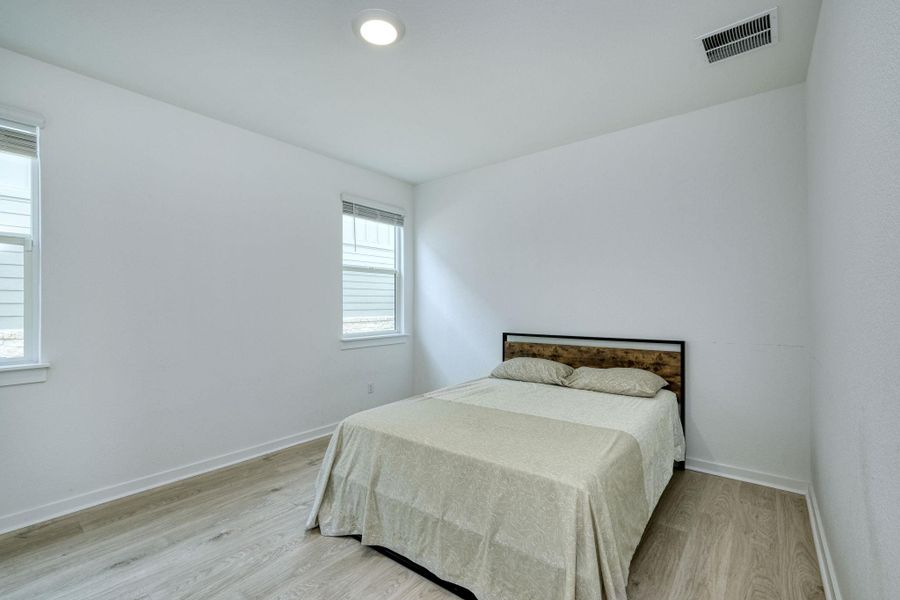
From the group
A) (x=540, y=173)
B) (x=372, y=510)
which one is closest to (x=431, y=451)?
(x=372, y=510)

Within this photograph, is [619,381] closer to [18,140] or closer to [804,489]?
[804,489]

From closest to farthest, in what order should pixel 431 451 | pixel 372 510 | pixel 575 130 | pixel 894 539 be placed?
pixel 894 539, pixel 431 451, pixel 372 510, pixel 575 130

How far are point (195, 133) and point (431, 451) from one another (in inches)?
112

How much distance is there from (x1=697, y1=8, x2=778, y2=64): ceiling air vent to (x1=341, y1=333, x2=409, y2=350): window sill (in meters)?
3.50

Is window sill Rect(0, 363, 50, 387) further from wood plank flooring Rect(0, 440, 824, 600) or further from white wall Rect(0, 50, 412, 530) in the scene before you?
wood plank flooring Rect(0, 440, 824, 600)

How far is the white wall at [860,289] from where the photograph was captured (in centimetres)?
95

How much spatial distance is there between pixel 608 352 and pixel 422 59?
255cm

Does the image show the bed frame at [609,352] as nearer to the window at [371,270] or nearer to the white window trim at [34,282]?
the window at [371,270]

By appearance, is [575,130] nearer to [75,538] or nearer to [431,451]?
[431,451]

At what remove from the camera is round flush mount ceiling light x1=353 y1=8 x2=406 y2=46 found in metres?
1.91

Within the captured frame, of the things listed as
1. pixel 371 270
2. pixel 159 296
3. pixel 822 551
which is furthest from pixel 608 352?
pixel 159 296

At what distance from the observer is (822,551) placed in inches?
74.1

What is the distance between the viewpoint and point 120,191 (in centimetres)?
258

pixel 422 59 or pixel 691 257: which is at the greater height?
pixel 422 59
